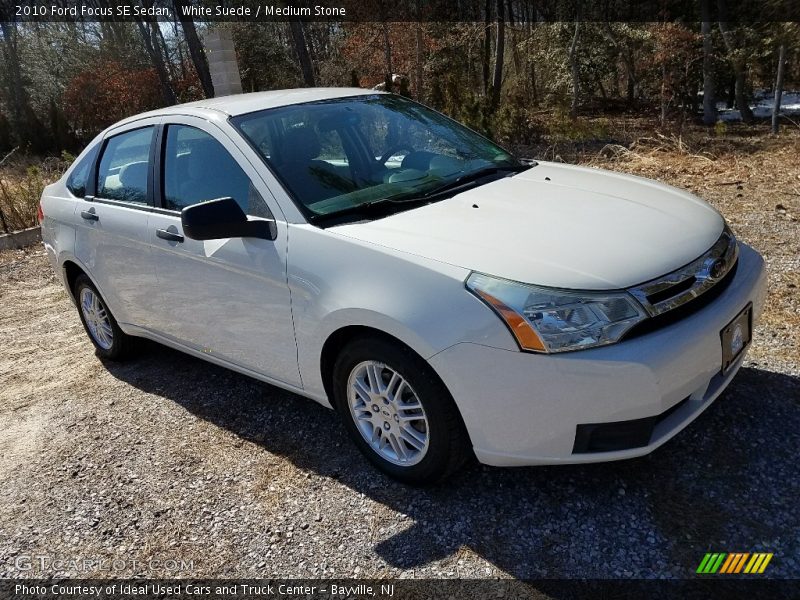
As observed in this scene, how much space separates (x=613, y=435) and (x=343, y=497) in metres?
1.24

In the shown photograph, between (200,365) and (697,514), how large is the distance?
128 inches

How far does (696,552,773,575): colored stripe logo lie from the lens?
7.33 ft

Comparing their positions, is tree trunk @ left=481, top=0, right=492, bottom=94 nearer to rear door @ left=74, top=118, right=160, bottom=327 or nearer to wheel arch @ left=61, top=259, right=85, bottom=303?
wheel arch @ left=61, top=259, right=85, bottom=303

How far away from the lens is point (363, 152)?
3387 mm

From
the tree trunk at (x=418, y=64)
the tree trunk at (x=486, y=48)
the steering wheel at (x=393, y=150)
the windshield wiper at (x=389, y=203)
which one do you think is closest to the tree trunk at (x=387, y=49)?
the tree trunk at (x=418, y=64)

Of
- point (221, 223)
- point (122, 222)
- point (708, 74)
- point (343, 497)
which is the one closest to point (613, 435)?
point (343, 497)

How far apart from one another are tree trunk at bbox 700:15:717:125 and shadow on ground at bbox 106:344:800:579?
14.8 m

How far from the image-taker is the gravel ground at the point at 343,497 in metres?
2.43

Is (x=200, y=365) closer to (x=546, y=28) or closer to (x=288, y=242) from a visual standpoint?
(x=288, y=242)

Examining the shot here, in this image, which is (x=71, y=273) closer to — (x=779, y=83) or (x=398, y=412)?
(x=398, y=412)

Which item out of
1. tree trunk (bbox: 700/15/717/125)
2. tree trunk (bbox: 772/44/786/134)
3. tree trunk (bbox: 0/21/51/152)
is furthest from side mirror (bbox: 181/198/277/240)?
tree trunk (bbox: 0/21/51/152)

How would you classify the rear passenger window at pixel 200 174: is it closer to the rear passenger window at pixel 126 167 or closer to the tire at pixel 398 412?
the rear passenger window at pixel 126 167

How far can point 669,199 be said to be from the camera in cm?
304

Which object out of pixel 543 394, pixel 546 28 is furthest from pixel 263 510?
pixel 546 28
